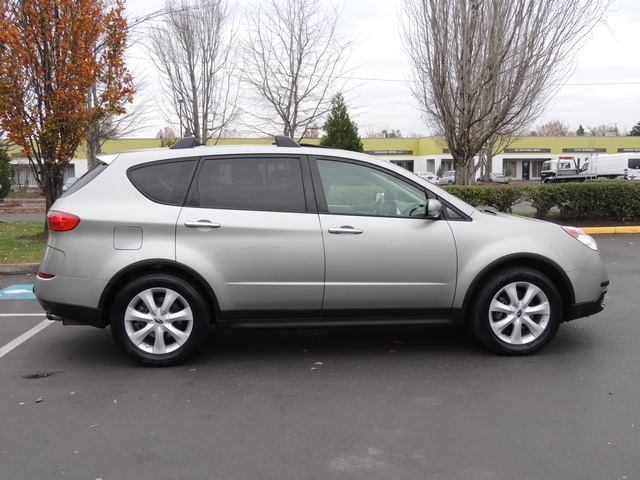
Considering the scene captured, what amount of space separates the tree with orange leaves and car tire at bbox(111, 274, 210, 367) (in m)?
7.49

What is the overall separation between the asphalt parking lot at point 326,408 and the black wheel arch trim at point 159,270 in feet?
1.76

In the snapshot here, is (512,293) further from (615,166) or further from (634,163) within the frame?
(634,163)

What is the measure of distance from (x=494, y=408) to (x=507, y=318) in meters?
1.17

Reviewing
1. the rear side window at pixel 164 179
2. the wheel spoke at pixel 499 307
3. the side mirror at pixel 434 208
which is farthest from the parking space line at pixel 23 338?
the wheel spoke at pixel 499 307

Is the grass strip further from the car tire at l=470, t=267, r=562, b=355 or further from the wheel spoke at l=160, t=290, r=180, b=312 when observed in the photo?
the car tire at l=470, t=267, r=562, b=355

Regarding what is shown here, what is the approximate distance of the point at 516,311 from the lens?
495 cm

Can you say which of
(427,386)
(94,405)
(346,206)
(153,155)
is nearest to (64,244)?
(153,155)

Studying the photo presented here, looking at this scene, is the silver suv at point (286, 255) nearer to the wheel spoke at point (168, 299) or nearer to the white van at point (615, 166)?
the wheel spoke at point (168, 299)

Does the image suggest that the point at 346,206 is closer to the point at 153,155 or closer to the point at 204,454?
the point at 153,155

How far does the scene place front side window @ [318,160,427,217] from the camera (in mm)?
4941

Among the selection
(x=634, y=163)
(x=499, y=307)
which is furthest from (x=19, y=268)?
(x=634, y=163)

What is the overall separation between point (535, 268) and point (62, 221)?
151 inches

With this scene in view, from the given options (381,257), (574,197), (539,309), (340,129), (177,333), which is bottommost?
(177,333)

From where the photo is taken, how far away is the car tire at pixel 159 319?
469cm
